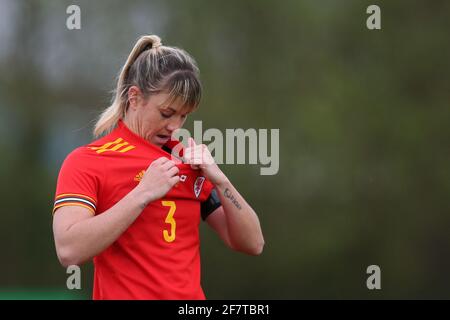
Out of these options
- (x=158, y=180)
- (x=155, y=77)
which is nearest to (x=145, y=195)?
(x=158, y=180)

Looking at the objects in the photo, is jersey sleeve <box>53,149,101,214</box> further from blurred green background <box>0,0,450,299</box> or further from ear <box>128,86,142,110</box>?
blurred green background <box>0,0,450,299</box>

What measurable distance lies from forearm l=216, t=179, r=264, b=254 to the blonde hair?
0.27 m

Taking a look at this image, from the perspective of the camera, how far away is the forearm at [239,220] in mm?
1894

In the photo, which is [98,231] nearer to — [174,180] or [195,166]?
[174,180]

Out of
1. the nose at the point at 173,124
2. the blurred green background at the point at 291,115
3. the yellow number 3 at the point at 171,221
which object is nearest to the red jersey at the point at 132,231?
the yellow number 3 at the point at 171,221

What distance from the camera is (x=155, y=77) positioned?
1.87 meters

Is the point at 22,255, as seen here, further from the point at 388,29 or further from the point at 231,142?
the point at 388,29

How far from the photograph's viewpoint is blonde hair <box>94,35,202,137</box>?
6.09 feet

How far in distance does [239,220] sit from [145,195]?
0.36 meters

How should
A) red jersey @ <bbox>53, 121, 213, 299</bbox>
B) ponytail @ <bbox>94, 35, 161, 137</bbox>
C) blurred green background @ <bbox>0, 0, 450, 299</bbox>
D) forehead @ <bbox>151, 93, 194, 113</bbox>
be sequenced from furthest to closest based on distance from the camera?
1. blurred green background @ <bbox>0, 0, 450, 299</bbox>
2. ponytail @ <bbox>94, 35, 161, 137</bbox>
3. forehead @ <bbox>151, 93, 194, 113</bbox>
4. red jersey @ <bbox>53, 121, 213, 299</bbox>

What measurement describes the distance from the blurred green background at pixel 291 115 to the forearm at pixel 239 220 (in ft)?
8.71

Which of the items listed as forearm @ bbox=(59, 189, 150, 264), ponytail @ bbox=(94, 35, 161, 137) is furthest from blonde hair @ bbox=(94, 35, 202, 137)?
forearm @ bbox=(59, 189, 150, 264)

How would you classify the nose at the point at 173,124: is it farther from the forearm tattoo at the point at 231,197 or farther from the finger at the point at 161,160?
the forearm tattoo at the point at 231,197
